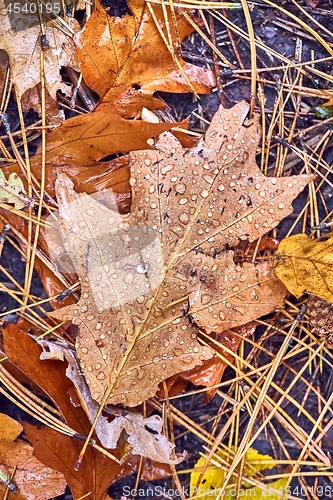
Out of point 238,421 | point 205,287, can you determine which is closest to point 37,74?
point 205,287

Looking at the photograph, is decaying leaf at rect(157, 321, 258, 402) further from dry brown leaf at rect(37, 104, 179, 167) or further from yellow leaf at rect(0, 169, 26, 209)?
yellow leaf at rect(0, 169, 26, 209)

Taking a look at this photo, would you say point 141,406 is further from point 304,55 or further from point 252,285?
point 304,55

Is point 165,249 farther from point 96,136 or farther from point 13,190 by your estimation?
point 13,190

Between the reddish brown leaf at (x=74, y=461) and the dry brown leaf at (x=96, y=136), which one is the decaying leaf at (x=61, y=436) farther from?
the dry brown leaf at (x=96, y=136)

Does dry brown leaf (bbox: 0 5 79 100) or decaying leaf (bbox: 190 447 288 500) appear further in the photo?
decaying leaf (bbox: 190 447 288 500)

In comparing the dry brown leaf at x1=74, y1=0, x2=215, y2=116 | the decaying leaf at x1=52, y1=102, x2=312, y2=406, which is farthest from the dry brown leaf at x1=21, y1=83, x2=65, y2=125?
the decaying leaf at x1=52, y1=102, x2=312, y2=406

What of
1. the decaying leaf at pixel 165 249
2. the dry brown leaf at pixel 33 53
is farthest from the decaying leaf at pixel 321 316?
the dry brown leaf at pixel 33 53

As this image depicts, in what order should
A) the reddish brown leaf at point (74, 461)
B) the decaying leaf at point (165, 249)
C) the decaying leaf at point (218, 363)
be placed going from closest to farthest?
the decaying leaf at point (165, 249), the reddish brown leaf at point (74, 461), the decaying leaf at point (218, 363)
